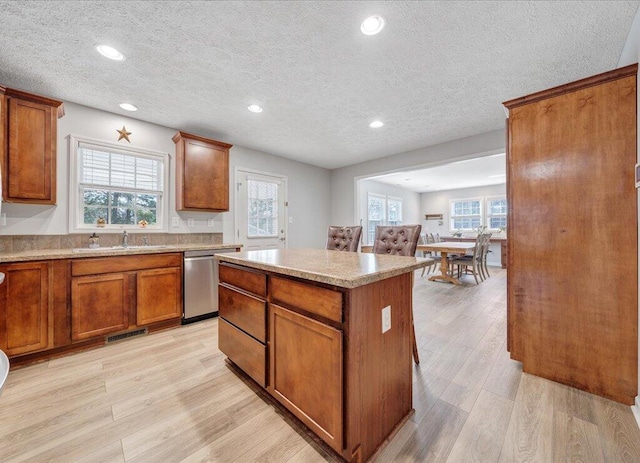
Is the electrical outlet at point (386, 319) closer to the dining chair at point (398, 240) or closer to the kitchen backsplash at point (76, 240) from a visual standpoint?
the dining chair at point (398, 240)

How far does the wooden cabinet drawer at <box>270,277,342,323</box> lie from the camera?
4.08 feet

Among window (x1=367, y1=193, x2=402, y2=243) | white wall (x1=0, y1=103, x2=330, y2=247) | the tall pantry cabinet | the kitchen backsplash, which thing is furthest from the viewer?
window (x1=367, y1=193, x2=402, y2=243)

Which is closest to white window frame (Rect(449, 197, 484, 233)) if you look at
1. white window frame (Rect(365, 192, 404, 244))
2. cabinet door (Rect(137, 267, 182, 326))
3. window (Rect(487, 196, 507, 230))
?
window (Rect(487, 196, 507, 230))

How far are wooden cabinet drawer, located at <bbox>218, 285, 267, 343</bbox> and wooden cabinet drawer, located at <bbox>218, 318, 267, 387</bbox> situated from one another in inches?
2.0

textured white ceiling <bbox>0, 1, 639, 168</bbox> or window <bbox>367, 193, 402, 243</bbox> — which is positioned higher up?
textured white ceiling <bbox>0, 1, 639, 168</bbox>

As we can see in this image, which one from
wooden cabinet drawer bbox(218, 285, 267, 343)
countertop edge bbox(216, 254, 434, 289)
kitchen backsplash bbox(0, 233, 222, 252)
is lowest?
wooden cabinet drawer bbox(218, 285, 267, 343)

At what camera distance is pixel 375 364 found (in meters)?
1.34

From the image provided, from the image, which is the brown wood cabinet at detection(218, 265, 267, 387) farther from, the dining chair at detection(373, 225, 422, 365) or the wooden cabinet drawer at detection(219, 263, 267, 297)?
the dining chair at detection(373, 225, 422, 365)

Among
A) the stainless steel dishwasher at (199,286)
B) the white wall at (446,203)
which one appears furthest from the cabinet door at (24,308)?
the white wall at (446,203)

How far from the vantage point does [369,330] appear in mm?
1306

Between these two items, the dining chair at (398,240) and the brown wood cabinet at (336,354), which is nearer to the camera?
the brown wood cabinet at (336,354)

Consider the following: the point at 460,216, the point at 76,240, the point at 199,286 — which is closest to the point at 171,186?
the point at 76,240

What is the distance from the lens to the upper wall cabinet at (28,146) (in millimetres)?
2359

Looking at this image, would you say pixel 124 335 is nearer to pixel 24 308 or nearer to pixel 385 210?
pixel 24 308
